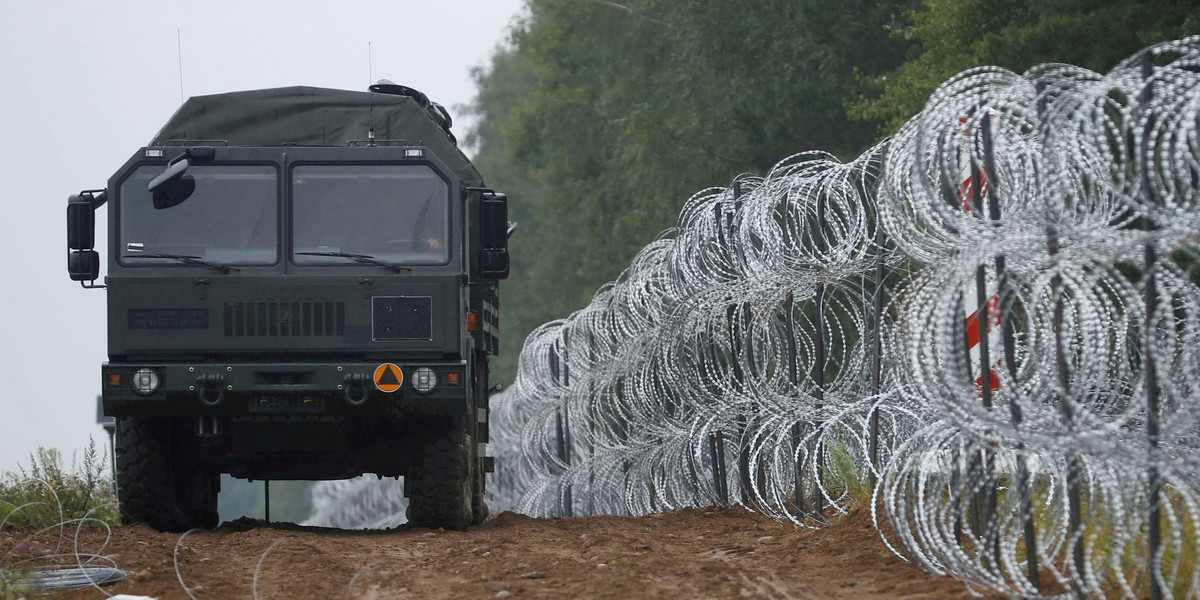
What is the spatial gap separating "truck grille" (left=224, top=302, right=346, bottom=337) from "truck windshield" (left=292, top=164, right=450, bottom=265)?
320 millimetres

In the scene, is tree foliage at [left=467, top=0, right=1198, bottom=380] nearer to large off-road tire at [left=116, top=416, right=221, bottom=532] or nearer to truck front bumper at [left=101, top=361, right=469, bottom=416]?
truck front bumper at [left=101, top=361, right=469, bottom=416]

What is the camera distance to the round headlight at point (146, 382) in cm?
1095

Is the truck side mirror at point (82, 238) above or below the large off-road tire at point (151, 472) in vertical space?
above

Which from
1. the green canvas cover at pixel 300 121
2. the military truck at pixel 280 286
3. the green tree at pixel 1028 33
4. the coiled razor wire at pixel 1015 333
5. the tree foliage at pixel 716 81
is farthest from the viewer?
the tree foliage at pixel 716 81

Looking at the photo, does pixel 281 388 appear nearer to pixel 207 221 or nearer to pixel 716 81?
pixel 207 221

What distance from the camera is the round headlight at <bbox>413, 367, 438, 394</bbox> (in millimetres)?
11039

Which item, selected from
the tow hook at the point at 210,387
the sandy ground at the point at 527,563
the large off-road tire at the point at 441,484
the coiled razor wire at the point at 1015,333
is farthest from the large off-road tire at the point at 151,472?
the coiled razor wire at the point at 1015,333

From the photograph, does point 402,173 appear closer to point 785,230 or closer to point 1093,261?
point 785,230

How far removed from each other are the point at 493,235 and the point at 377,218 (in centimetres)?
97

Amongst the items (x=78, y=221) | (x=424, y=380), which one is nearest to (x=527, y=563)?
(x=424, y=380)

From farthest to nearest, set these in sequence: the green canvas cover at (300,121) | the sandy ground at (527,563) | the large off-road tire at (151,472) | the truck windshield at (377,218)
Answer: the green canvas cover at (300,121)
the large off-road tire at (151,472)
the truck windshield at (377,218)
the sandy ground at (527,563)

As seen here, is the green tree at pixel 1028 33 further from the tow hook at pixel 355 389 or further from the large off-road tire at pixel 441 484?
the tow hook at pixel 355 389

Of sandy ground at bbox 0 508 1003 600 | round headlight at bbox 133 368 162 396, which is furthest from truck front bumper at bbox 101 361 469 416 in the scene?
sandy ground at bbox 0 508 1003 600

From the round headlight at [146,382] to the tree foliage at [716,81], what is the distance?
35.6 ft
